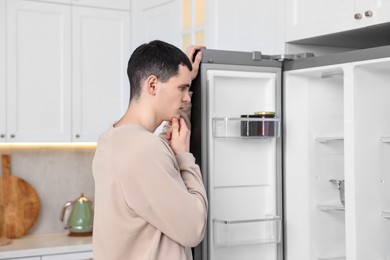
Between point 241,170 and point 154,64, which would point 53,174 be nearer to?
point 241,170

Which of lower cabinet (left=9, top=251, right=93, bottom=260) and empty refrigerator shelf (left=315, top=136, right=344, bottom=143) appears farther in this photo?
lower cabinet (left=9, top=251, right=93, bottom=260)

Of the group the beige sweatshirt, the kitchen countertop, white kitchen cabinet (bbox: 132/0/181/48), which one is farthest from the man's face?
the kitchen countertop

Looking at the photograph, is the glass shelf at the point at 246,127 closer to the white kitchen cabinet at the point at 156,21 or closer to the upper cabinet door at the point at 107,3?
the white kitchen cabinet at the point at 156,21

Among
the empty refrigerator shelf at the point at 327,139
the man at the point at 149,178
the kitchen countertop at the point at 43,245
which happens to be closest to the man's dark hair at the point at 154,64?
the man at the point at 149,178

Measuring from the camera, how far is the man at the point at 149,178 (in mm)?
1812

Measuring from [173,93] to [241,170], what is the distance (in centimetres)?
56

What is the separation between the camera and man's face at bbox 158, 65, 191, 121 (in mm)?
1952

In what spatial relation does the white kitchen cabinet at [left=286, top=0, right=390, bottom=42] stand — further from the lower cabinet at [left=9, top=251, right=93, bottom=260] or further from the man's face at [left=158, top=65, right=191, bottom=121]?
the lower cabinet at [left=9, top=251, right=93, bottom=260]

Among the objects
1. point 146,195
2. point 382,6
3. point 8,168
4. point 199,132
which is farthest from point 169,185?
point 8,168

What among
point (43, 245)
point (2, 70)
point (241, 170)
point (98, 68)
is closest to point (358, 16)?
point (241, 170)

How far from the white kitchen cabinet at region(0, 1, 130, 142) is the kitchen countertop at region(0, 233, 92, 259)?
563 mm

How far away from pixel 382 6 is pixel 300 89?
0.44 meters

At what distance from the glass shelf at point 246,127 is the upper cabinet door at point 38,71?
163 cm

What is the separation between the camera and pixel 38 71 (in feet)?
12.1
